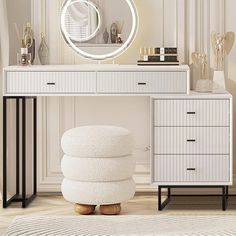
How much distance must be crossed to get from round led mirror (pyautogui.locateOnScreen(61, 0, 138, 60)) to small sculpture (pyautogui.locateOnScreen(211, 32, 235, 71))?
55 cm

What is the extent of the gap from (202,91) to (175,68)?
0.30 metres

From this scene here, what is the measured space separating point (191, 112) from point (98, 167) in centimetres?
67

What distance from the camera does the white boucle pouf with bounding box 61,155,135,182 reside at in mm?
4285

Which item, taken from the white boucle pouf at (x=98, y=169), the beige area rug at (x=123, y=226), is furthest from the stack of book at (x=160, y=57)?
the beige area rug at (x=123, y=226)

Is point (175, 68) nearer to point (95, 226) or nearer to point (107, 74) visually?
point (107, 74)

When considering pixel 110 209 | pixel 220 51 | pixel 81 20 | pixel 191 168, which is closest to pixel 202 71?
pixel 220 51

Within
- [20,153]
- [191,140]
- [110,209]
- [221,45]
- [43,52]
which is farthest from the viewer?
[20,153]

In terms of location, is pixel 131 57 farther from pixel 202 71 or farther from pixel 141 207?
pixel 141 207

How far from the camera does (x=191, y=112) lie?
14.7 ft

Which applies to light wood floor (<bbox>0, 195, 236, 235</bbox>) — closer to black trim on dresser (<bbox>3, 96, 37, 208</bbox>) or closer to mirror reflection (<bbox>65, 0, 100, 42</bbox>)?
black trim on dresser (<bbox>3, 96, 37, 208</bbox>)

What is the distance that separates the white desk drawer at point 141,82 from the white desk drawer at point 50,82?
0.08 metres

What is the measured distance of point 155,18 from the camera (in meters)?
5.02

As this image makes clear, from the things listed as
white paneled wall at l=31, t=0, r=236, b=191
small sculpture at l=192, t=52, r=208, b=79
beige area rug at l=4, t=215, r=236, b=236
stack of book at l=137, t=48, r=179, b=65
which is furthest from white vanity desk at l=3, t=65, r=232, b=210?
beige area rug at l=4, t=215, r=236, b=236

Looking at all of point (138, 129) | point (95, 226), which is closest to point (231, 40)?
point (138, 129)
